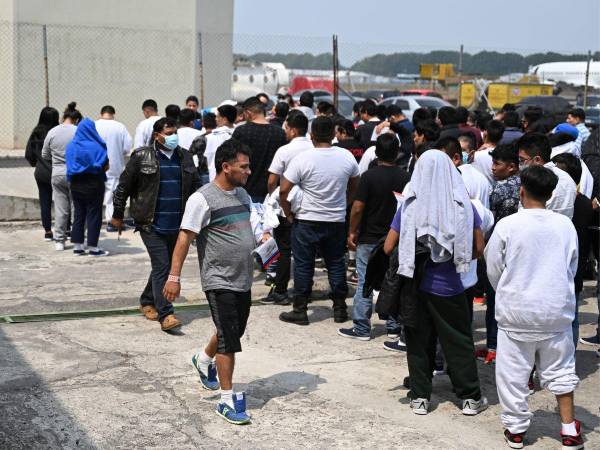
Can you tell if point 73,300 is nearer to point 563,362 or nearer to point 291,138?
point 291,138

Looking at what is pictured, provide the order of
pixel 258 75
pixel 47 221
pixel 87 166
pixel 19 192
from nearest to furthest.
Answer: pixel 87 166 → pixel 47 221 → pixel 19 192 → pixel 258 75

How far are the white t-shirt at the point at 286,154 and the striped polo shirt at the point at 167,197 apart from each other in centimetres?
117

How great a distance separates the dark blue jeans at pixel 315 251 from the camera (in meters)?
8.33

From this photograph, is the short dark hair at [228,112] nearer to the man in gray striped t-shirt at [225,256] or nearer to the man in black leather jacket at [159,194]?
the man in black leather jacket at [159,194]

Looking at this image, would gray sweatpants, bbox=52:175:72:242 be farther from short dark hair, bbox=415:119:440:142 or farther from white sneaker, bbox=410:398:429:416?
white sneaker, bbox=410:398:429:416

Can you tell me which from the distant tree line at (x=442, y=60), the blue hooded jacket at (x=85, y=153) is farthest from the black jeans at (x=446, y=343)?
the distant tree line at (x=442, y=60)

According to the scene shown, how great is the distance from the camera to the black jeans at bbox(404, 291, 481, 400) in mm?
6203

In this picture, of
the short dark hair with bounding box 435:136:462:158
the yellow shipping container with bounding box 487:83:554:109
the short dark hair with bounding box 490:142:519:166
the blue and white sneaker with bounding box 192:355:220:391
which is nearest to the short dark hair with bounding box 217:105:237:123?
the short dark hair with bounding box 490:142:519:166

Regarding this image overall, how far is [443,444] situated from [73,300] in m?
4.53

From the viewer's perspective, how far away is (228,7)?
2155cm

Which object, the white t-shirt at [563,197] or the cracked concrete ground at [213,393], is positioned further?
the white t-shirt at [563,197]

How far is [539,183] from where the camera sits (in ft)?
18.6

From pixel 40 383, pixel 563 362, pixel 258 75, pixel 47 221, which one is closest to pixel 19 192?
pixel 47 221

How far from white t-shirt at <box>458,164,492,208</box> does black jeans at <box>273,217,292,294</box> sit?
234 centimetres
